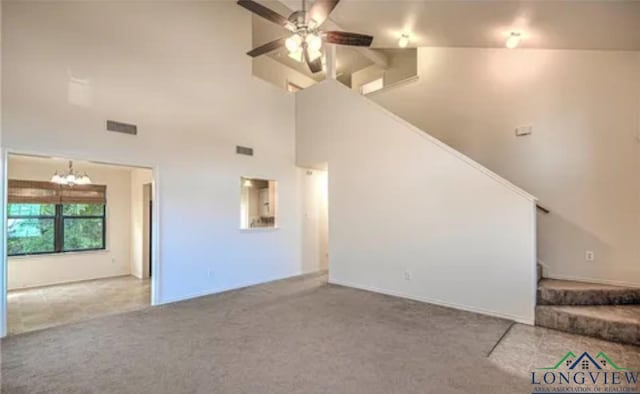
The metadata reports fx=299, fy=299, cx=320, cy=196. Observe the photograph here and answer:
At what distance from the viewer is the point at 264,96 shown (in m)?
6.14

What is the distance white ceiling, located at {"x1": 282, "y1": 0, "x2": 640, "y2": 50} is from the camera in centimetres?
357

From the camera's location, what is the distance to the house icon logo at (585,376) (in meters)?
2.35

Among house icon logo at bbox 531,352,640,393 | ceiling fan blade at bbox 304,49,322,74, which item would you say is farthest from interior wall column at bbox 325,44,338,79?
house icon logo at bbox 531,352,640,393

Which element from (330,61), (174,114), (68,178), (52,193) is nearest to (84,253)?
(52,193)

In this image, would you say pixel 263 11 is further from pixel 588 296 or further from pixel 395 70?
pixel 395 70

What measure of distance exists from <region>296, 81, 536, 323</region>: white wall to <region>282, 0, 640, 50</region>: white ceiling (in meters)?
1.35

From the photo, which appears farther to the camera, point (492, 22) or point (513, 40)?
point (513, 40)

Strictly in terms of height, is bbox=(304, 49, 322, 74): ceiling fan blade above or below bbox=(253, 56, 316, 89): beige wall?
below

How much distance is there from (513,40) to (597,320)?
12.6 feet

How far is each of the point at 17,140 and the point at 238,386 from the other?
3.74m

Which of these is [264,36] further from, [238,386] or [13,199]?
[238,386]

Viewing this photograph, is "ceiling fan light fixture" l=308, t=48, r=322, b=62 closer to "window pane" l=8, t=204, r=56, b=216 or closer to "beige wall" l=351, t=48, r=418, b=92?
"beige wall" l=351, t=48, r=418, b=92

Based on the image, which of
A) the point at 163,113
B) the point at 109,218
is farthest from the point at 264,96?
the point at 109,218

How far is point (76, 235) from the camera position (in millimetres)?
6523
